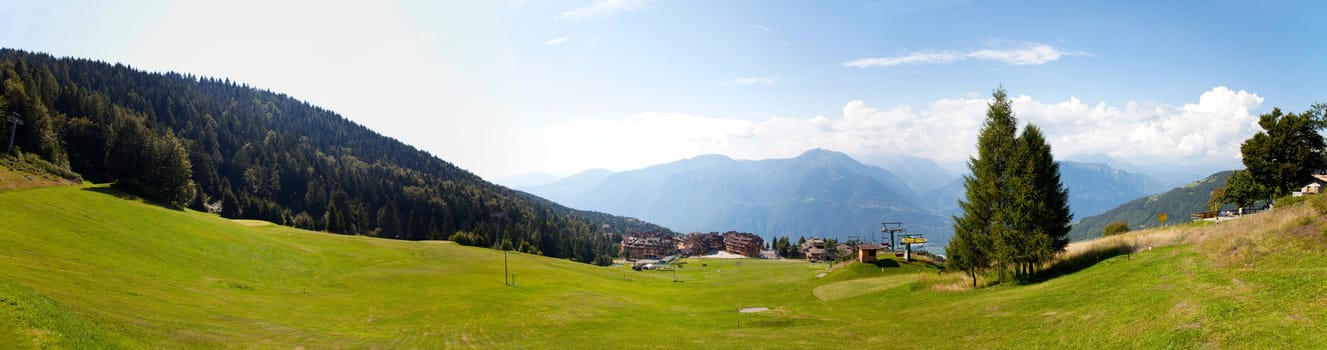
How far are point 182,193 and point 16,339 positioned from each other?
105 metres

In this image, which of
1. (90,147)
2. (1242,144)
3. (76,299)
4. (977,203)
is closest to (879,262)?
(977,203)

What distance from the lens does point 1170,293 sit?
922 inches

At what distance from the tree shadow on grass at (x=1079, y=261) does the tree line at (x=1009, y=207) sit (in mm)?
817

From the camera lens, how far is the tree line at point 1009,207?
1602 inches

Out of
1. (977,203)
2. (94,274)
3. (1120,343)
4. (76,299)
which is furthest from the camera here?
(977,203)

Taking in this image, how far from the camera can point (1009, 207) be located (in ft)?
139

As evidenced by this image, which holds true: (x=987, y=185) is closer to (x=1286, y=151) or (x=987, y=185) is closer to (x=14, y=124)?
(x=1286, y=151)

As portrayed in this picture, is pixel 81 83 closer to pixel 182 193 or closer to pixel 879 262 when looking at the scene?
pixel 182 193

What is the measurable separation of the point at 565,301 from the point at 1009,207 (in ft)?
129

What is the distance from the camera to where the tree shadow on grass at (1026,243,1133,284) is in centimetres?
3747

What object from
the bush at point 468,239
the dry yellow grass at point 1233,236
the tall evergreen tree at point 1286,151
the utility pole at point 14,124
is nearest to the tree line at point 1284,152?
the tall evergreen tree at point 1286,151

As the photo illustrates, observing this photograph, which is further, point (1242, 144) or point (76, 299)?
point (1242, 144)

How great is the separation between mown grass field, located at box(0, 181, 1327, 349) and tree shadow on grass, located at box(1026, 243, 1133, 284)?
26.2 inches

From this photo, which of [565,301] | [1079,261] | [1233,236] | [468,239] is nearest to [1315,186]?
[1079,261]
